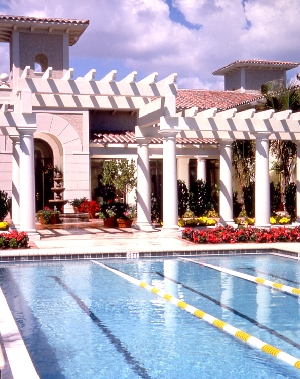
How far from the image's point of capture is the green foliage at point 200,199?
79.1ft

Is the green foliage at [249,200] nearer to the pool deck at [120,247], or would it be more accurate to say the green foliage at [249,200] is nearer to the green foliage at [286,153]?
the green foliage at [286,153]

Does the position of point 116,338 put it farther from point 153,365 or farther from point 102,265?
point 102,265

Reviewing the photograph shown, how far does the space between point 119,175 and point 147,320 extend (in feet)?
62.8

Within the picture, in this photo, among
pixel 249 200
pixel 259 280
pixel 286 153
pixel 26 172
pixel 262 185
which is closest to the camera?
pixel 259 280

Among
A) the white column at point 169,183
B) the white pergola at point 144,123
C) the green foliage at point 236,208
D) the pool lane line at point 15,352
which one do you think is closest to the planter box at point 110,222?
the white pergola at point 144,123

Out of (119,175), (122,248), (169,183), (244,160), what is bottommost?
(122,248)

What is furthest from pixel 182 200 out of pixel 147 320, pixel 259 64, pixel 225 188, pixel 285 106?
pixel 259 64

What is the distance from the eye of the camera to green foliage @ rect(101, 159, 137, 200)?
1076 inches

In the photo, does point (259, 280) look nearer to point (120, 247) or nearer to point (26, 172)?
point (120, 247)

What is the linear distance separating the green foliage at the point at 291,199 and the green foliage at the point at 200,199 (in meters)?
3.11

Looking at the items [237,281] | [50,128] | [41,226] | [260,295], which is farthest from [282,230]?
[50,128]

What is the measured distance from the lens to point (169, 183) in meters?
17.7

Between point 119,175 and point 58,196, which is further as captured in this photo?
point 119,175

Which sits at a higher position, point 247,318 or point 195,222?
point 195,222
